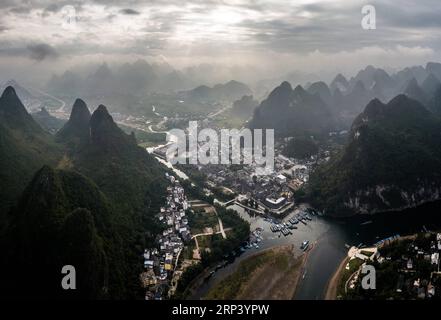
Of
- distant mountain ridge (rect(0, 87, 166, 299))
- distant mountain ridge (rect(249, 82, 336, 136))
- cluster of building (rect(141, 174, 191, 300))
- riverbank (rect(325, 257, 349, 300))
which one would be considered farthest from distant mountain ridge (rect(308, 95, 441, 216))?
distant mountain ridge (rect(249, 82, 336, 136))

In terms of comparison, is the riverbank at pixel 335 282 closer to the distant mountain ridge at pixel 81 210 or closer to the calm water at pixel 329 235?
the calm water at pixel 329 235

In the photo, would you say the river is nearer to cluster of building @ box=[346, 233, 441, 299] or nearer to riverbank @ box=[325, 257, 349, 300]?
riverbank @ box=[325, 257, 349, 300]

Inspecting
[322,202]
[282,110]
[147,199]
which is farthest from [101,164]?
[282,110]

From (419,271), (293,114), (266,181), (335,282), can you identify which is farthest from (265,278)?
(293,114)
